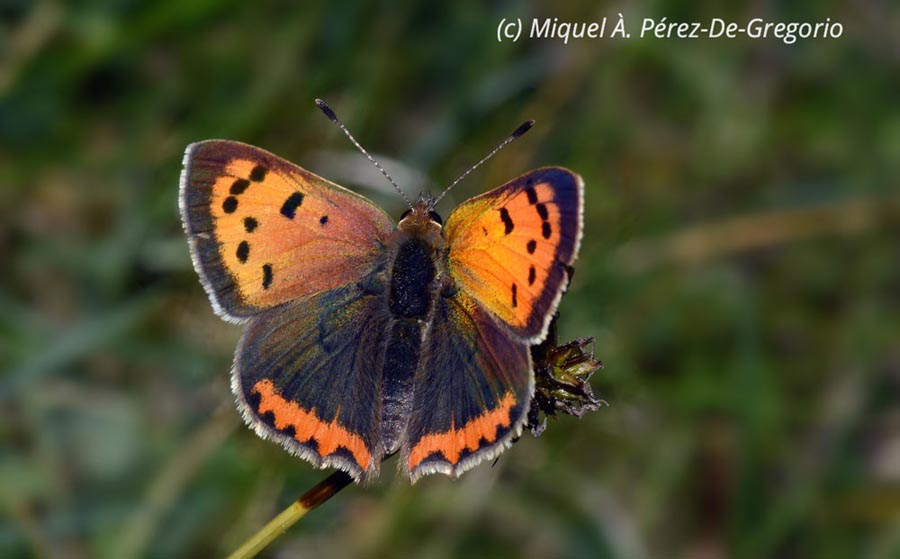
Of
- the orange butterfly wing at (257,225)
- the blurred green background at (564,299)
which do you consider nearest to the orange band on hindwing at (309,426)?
the orange butterfly wing at (257,225)

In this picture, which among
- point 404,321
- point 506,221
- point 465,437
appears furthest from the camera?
point 404,321

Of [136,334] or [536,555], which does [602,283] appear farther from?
[136,334]

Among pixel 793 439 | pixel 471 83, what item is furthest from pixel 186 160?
pixel 793 439

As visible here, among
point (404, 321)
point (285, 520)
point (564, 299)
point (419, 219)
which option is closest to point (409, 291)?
point (404, 321)

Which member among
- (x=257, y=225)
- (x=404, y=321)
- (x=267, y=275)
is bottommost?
(x=404, y=321)

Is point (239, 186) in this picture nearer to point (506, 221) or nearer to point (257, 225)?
point (257, 225)

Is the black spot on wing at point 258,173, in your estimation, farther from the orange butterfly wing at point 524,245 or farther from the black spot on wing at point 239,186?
the orange butterfly wing at point 524,245
